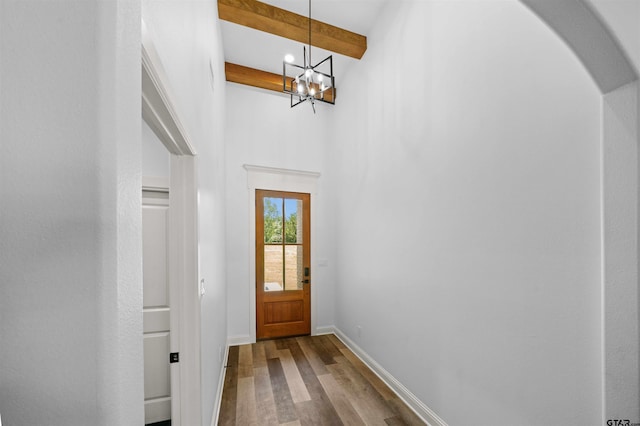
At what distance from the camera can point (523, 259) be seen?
1.39 meters

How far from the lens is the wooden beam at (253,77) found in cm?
362

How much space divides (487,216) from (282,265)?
287 centimetres

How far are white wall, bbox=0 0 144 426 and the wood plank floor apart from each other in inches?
87.2

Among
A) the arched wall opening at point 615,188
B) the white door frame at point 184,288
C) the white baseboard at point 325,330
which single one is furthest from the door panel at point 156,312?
the arched wall opening at point 615,188

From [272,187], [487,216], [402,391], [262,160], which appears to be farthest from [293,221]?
[487,216]

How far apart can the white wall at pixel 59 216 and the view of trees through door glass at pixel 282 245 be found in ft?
11.4

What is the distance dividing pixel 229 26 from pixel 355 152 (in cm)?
203

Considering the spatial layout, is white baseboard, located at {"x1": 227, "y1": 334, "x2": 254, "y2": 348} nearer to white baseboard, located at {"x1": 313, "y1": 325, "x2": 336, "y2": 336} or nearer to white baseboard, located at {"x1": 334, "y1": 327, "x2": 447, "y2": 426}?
white baseboard, located at {"x1": 313, "y1": 325, "x2": 336, "y2": 336}

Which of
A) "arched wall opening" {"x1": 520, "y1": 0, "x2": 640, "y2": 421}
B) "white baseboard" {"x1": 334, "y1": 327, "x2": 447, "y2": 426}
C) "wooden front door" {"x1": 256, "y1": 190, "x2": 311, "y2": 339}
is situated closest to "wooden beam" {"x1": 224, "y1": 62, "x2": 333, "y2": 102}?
"wooden front door" {"x1": 256, "y1": 190, "x2": 311, "y2": 339}

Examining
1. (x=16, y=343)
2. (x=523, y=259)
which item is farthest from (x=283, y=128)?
(x=16, y=343)

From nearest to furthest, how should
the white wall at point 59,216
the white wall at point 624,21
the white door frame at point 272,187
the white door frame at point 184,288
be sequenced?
the white wall at point 59,216, the white wall at point 624,21, the white door frame at point 184,288, the white door frame at point 272,187

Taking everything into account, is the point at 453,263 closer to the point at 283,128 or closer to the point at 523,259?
the point at 523,259

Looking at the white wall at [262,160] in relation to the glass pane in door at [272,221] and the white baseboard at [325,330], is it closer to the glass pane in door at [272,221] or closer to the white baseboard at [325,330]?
the white baseboard at [325,330]

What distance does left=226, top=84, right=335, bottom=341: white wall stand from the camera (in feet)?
12.1
